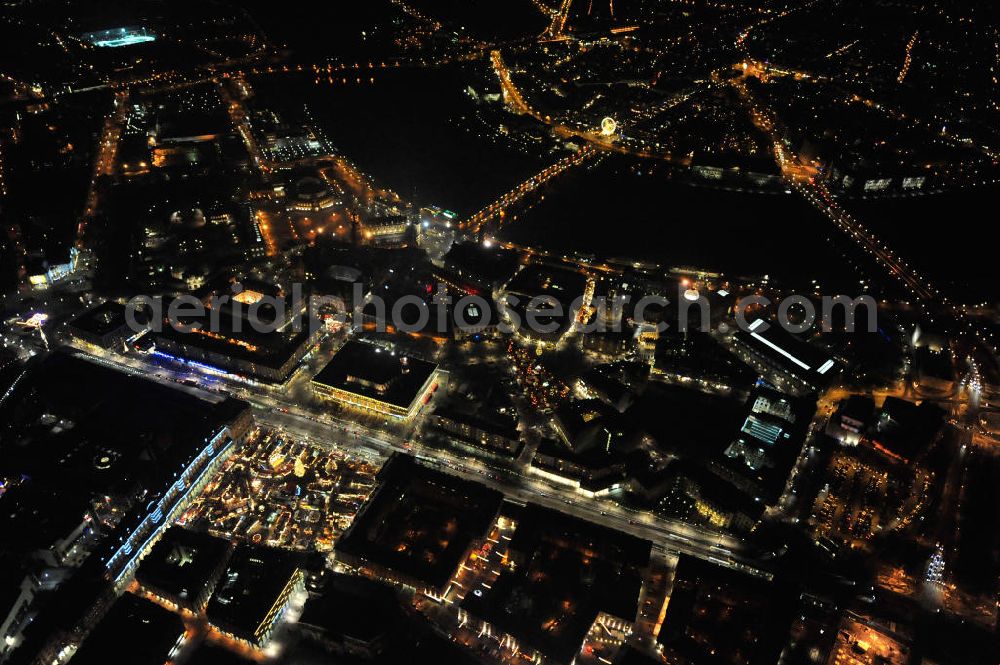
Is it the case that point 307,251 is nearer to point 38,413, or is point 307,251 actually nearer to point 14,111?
point 38,413

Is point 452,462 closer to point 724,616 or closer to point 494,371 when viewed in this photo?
point 494,371

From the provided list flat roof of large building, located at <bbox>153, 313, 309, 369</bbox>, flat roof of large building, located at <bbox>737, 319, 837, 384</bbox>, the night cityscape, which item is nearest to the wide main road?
the night cityscape

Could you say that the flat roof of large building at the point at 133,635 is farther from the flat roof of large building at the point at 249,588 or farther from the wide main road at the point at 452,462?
the wide main road at the point at 452,462

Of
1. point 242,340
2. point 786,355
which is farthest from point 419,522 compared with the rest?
point 786,355

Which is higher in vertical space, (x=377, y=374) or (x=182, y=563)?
(x=377, y=374)

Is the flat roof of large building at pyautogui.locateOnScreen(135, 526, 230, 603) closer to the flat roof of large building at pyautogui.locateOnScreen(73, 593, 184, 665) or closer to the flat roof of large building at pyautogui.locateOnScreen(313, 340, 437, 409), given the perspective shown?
the flat roof of large building at pyautogui.locateOnScreen(73, 593, 184, 665)

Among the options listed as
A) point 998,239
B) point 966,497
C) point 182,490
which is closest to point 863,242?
point 998,239
